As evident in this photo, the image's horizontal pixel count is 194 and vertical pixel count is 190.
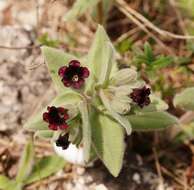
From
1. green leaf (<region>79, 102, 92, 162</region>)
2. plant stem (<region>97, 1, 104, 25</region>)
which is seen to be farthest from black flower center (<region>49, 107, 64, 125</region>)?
plant stem (<region>97, 1, 104, 25</region>)

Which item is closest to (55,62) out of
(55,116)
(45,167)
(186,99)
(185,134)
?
(55,116)

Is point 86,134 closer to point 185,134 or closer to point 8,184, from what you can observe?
point 8,184

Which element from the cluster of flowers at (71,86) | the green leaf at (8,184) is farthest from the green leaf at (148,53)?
the green leaf at (8,184)

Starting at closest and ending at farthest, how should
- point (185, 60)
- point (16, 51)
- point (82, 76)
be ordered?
point (82, 76), point (185, 60), point (16, 51)

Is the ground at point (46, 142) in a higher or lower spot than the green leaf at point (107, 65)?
lower

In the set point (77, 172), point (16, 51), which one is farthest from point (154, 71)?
point (16, 51)

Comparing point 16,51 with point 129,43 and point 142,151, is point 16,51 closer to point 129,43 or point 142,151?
point 129,43

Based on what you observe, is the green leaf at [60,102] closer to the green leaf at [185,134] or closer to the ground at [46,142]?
the ground at [46,142]
